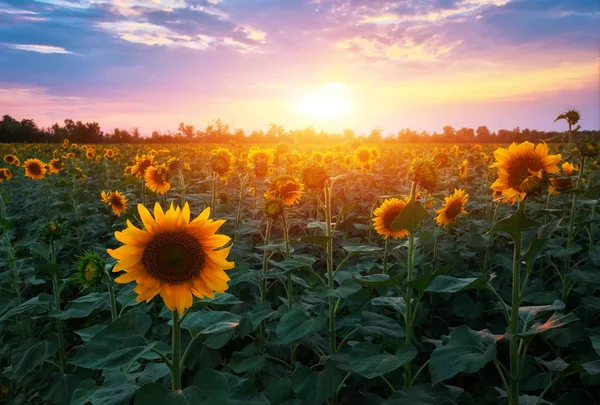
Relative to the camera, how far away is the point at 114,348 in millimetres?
1483

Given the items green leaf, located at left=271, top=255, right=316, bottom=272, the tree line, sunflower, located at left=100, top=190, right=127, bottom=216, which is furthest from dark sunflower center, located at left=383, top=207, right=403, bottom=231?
the tree line

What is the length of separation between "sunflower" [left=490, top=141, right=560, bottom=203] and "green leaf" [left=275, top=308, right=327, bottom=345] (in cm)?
100

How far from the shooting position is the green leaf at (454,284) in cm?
158

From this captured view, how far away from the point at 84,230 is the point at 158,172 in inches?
53.3

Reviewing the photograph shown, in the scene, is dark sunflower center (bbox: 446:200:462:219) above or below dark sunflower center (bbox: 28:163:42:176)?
below

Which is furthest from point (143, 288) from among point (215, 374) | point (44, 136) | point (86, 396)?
point (44, 136)

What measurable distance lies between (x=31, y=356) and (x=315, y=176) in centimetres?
184

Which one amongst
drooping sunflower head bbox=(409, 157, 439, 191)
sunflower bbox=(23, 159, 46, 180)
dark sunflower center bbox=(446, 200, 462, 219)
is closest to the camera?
drooping sunflower head bbox=(409, 157, 439, 191)

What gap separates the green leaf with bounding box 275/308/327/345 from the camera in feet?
5.88

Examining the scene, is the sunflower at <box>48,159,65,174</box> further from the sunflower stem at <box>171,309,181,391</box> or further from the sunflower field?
the sunflower stem at <box>171,309,181,391</box>

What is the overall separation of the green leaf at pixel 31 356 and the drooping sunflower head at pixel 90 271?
789 millimetres

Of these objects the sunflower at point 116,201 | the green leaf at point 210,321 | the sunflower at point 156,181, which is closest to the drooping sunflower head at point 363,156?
the sunflower at point 156,181

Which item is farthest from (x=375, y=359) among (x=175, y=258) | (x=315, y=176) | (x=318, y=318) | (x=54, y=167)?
(x=54, y=167)

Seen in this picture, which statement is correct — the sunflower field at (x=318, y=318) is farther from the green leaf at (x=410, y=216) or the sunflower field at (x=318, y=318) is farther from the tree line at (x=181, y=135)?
the tree line at (x=181, y=135)
